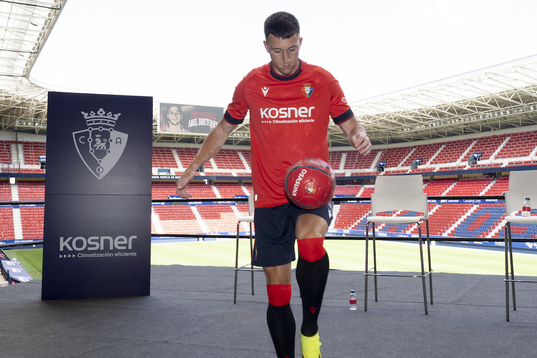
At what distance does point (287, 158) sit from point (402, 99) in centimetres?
2196

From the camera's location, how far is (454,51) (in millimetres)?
19109

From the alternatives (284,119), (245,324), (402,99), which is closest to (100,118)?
(245,324)

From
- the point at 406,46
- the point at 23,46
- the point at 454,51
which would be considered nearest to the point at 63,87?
the point at 23,46

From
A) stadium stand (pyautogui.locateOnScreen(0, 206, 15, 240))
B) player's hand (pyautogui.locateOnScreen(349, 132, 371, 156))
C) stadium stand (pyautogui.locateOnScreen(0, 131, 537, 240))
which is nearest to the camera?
player's hand (pyautogui.locateOnScreen(349, 132, 371, 156))

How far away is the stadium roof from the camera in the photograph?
539 inches

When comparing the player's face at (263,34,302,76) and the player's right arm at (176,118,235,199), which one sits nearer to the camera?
the player's face at (263,34,302,76)

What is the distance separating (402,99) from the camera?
2177 cm

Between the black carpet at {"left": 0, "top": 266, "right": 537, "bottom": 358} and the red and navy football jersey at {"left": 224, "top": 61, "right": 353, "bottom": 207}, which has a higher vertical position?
the red and navy football jersey at {"left": 224, "top": 61, "right": 353, "bottom": 207}

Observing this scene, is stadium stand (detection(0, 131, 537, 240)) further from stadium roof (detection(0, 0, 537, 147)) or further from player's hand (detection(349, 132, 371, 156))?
player's hand (detection(349, 132, 371, 156))

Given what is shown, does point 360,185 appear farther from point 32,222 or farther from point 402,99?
point 32,222

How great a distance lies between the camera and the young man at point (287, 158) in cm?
158

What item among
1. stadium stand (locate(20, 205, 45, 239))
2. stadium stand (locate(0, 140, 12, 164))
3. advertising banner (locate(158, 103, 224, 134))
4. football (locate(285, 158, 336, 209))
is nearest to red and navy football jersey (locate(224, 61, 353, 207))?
football (locate(285, 158, 336, 209))

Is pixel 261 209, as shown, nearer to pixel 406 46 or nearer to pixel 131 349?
pixel 131 349

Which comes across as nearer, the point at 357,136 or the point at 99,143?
the point at 357,136
